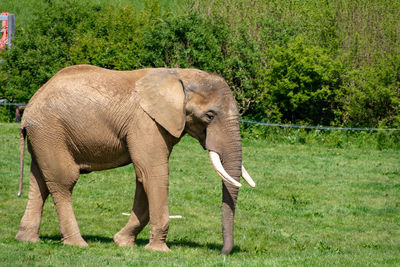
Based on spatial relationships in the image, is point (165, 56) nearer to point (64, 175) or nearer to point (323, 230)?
point (323, 230)

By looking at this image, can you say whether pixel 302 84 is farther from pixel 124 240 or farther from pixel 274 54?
pixel 124 240

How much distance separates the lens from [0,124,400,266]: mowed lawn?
10.3 metres

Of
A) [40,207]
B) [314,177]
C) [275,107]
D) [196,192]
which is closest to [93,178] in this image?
[196,192]

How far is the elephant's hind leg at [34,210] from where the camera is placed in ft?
36.7

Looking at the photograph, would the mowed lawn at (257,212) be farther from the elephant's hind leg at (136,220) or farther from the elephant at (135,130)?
the elephant at (135,130)

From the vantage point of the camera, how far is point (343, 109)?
26.8 m

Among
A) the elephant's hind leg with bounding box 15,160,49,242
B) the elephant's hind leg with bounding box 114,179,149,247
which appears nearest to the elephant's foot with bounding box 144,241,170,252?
the elephant's hind leg with bounding box 114,179,149,247

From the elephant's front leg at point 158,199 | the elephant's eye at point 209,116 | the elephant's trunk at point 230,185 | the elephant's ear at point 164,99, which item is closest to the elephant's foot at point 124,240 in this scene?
the elephant's front leg at point 158,199

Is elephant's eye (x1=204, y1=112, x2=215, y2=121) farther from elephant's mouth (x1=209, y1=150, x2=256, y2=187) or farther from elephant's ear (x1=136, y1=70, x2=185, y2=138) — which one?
elephant's mouth (x1=209, y1=150, x2=256, y2=187)

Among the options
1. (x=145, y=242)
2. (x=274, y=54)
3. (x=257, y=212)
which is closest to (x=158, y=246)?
(x=145, y=242)

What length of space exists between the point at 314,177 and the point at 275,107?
21.7 ft

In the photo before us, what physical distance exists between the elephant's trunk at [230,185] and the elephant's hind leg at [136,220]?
1372 mm

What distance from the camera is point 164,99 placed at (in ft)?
34.9

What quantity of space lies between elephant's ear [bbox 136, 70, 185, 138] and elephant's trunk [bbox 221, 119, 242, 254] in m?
0.72
